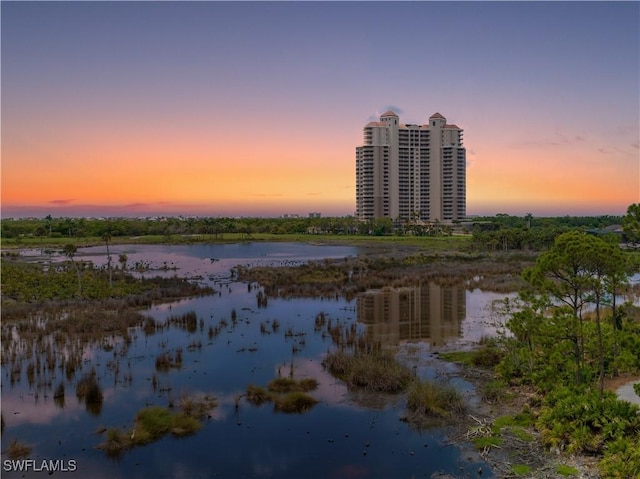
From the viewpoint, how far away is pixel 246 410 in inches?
690

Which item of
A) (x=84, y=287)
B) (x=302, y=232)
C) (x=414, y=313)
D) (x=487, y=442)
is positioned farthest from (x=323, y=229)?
(x=487, y=442)

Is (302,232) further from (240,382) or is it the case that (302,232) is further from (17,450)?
(17,450)

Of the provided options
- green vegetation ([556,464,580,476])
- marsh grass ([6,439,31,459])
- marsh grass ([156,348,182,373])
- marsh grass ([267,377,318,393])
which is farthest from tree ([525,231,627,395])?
marsh grass ([6,439,31,459])

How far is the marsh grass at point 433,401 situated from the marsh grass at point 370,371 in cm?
163

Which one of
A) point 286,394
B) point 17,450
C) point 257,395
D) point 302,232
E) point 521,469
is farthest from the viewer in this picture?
point 302,232

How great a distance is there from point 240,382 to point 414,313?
1659cm

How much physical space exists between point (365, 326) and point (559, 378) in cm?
1354

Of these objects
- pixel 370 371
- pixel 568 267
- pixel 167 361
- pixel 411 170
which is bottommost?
pixel 167 361

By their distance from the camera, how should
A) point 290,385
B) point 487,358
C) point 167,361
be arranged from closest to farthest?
point 290,385 → point 487,358 → point 167,361

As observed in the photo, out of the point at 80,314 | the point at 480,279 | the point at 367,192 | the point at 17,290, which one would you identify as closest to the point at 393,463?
the point at 80,314

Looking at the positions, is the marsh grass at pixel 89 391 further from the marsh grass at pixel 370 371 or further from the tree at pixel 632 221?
the tree at pixel 632 221

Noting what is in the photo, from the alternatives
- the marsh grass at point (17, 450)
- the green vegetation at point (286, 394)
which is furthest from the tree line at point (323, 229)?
the marsh grass at point (17, 450)

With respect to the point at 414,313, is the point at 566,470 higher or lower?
lower

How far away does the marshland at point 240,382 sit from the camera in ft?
47.2
